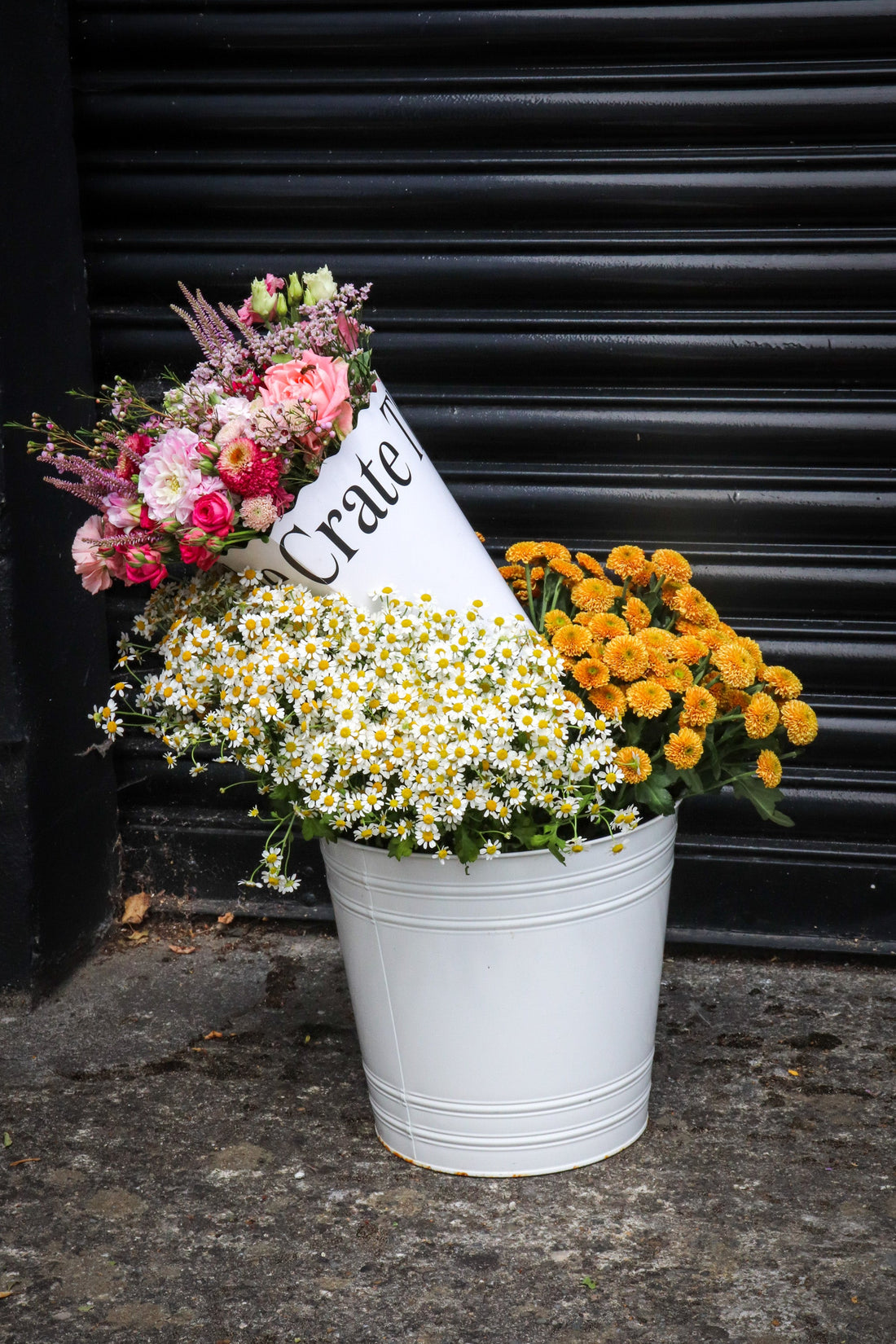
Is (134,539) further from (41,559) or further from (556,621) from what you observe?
(41,559)

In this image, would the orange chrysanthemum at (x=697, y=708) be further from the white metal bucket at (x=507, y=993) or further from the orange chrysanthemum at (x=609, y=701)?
the white metal bucket at (x=507, y=993)

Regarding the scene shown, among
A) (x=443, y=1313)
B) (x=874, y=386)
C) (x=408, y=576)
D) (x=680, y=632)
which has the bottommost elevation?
(x=443, y=1313)

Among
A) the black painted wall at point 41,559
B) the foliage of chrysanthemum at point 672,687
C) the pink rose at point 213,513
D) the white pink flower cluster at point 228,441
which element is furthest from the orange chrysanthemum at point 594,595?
the black painted wall at point 41,559

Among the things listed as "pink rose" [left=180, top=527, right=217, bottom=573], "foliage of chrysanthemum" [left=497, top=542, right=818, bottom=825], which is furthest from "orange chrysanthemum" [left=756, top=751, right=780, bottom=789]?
"pink rose" [left=180, top=527, right=217, bottom=573]

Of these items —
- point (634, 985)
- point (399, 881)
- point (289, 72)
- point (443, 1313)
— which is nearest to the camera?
point (443, 1313)

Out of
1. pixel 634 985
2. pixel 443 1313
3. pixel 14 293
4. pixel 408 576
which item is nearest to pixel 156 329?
pixel 14 293

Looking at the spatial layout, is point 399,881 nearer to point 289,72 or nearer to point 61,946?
point 61,946

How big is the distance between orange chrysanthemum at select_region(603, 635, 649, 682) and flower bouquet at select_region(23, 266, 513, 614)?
10.7 inches

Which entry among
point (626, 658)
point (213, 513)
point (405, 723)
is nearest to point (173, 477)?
point (213, 513)

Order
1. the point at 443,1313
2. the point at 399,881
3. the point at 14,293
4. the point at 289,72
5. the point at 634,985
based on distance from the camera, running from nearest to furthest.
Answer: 1. the point at 443,1313
2. the point at 399,881
3. the point at 634,985
4. the point at 14,293
5. the point at 289,72

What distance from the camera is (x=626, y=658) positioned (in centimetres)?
205

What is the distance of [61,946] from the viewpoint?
2988 mm

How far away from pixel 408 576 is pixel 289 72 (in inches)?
60.9

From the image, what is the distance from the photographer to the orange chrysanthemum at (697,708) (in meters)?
2.02
